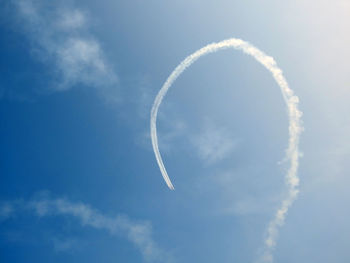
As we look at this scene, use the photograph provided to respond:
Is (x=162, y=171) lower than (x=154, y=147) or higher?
lower

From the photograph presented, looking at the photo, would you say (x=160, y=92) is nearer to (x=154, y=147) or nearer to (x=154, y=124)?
(x=154, y=124)

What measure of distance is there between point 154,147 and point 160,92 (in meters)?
11.7

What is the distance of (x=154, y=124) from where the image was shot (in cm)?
6438

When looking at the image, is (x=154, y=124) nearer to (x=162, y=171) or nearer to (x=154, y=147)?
(x=154, y=147)

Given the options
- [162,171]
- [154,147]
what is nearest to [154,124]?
[154,147]

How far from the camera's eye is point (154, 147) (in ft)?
219

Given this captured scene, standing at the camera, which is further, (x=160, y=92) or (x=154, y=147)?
(x=154, y=147)

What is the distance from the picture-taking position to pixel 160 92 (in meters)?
61.3

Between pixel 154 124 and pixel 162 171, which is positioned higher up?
pixel 154 124

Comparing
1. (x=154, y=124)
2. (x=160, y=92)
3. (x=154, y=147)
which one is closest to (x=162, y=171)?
(x=154, y=147)

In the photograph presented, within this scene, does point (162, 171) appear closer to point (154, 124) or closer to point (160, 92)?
point (154, 124)

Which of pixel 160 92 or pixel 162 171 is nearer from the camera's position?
pixel 160 92

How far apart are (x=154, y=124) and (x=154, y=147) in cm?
507
